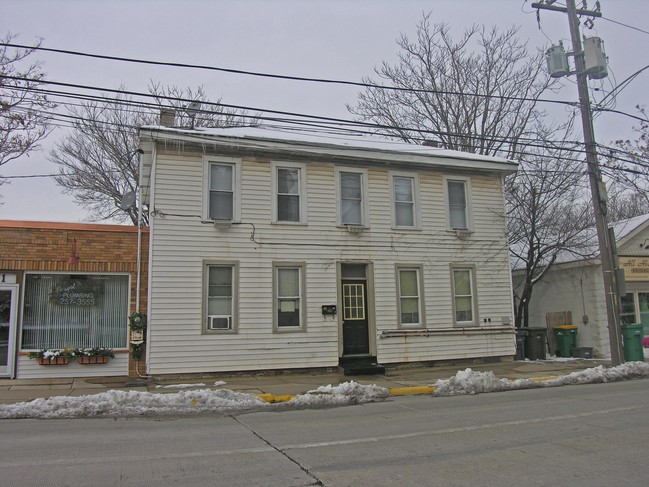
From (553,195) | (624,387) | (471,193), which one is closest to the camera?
(624,387)

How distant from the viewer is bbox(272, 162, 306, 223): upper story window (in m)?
14.3

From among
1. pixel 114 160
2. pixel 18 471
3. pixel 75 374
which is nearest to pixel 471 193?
pixel 75 374

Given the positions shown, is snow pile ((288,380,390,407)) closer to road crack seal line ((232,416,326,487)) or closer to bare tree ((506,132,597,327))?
road crack seal line ((232,416,326,487))

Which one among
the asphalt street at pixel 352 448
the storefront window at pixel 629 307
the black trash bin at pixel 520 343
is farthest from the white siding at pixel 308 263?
the storefront window at pixel 629 307

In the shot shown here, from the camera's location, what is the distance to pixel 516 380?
12094 mm

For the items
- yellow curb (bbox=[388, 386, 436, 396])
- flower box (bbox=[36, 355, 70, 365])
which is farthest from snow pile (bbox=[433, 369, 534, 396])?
flower box (bbox=[36, 355, 70, 365])

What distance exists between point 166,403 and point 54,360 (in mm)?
4719

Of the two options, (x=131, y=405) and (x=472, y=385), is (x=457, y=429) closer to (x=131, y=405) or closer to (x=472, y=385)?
(x=472, y=385)

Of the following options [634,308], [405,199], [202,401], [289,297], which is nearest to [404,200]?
[405,199]

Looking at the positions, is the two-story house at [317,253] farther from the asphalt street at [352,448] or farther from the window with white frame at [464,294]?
the asphalt street at [352,448]

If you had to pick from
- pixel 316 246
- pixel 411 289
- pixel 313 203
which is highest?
pixel 313 203

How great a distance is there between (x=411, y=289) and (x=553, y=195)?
8.17m

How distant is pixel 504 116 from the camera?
23781 millimetres

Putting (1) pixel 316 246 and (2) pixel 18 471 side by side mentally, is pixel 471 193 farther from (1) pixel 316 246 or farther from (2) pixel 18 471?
(2) pixel 18 471
